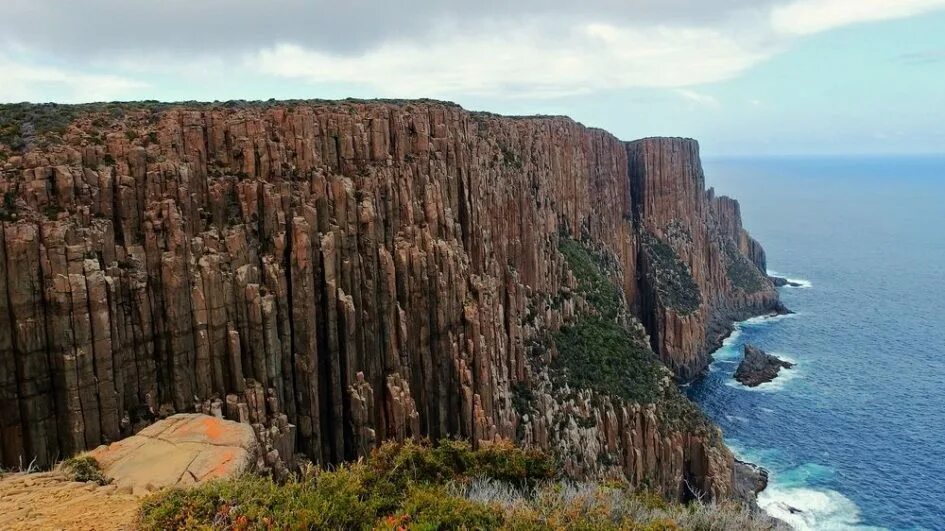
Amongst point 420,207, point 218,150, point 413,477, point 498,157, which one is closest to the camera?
point 413,477

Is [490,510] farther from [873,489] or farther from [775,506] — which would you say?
[873,489]

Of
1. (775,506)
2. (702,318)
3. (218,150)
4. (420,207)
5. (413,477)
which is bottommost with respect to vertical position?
(775,506)

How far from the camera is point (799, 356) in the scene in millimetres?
107438

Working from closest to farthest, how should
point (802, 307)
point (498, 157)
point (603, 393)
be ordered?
point (603, 393) < point (498, 157) < point (802, 307)

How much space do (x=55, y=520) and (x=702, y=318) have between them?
101 meters

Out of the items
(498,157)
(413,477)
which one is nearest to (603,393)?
(498,157)

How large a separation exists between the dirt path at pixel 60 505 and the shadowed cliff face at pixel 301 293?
7620 millimetres

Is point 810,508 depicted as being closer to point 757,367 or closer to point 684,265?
point 757,367

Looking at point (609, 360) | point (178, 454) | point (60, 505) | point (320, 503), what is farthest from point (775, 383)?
point (60, 505)

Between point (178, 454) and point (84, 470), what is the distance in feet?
12.1

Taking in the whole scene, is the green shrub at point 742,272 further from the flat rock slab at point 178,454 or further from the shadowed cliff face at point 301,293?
the flat rock slab at point 178,454

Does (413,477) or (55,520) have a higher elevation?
(55,520)

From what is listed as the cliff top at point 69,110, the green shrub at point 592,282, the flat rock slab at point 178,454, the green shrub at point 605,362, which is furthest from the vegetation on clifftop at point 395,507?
the green shrub at point 592,282

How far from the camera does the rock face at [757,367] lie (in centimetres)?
9669
